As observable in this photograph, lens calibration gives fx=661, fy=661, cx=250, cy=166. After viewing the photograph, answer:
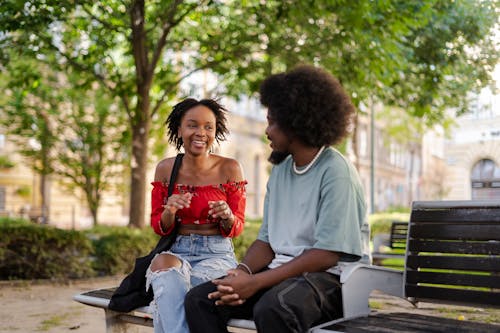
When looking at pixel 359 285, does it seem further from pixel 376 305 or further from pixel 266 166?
pixel 266 166

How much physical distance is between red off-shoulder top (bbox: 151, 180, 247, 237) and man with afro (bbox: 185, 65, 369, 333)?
575mm

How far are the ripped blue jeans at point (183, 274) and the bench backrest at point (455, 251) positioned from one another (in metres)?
1.01

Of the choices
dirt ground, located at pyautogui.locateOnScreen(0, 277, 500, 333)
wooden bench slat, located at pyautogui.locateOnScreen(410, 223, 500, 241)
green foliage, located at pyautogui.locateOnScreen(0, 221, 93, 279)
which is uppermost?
wooden bench slat, located at pyautogui.locateOnScreen(410, 223, 500, 241)

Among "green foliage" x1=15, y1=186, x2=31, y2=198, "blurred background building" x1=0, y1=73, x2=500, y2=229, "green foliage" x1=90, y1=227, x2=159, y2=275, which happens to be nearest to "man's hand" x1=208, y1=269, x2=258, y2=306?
"green foliage" x1=90, y1=227, x2=159, y2=275

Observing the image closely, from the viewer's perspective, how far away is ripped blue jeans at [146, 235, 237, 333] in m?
3.14

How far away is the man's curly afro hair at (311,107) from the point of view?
2.92 metres

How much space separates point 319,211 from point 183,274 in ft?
2.88

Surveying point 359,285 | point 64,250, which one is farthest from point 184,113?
point 64,250

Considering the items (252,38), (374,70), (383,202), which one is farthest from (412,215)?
(383,202)

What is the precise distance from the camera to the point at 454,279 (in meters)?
3.29

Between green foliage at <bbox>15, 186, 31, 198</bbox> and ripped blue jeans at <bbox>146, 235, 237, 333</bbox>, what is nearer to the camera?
ripped blue jeans at <bbox>146, 235, 237, 333</bbox>

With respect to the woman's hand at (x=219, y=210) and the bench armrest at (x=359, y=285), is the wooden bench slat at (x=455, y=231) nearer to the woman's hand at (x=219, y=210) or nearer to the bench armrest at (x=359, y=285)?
the bench armrest at (x=359, y=285)

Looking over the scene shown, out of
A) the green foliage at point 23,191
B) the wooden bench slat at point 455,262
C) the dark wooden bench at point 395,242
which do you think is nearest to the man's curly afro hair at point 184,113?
the wooden bench slat at point 455,262

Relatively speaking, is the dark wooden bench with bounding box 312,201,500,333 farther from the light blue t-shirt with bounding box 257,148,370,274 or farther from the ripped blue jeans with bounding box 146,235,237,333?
the ripped blue jeans with bounding box 146,235,237,333
